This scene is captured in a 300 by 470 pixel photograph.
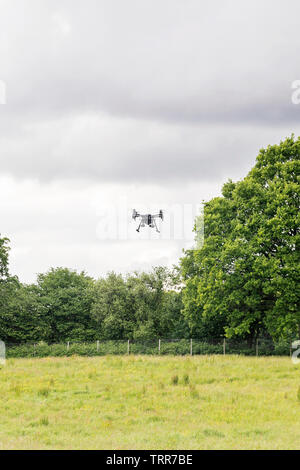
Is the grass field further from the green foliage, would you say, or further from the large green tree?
the large green tree

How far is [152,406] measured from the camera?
Answer: 1669 cm

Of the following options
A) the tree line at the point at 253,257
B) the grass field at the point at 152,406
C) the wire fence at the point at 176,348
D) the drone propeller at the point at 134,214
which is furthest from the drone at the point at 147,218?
the wire fence at the point at 176,348

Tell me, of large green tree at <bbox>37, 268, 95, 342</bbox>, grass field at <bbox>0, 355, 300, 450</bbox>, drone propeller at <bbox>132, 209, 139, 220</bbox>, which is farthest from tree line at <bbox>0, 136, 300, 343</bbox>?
large green tree at <bbox>37, 268, 95, 342</bbox>

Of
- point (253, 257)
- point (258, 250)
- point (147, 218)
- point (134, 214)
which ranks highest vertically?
point (134, 214)

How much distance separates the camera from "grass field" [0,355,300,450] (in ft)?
40.9

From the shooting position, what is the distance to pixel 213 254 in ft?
112

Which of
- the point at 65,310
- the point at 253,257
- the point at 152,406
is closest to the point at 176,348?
the point at 253,257

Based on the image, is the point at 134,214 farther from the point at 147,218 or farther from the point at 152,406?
the point at 152,406

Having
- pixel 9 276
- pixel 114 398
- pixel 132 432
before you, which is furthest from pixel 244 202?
pixel 9 276

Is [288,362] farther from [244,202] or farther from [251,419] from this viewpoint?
[251,419]

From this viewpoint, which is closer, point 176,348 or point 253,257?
point 253,257

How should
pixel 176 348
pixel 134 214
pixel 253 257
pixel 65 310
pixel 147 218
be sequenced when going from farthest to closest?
pixel 65 310, pixel 176 348, pixel 253 257, pixel 134 214, pixel 147 218

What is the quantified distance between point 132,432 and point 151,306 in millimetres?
38916

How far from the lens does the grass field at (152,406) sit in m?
12.5
